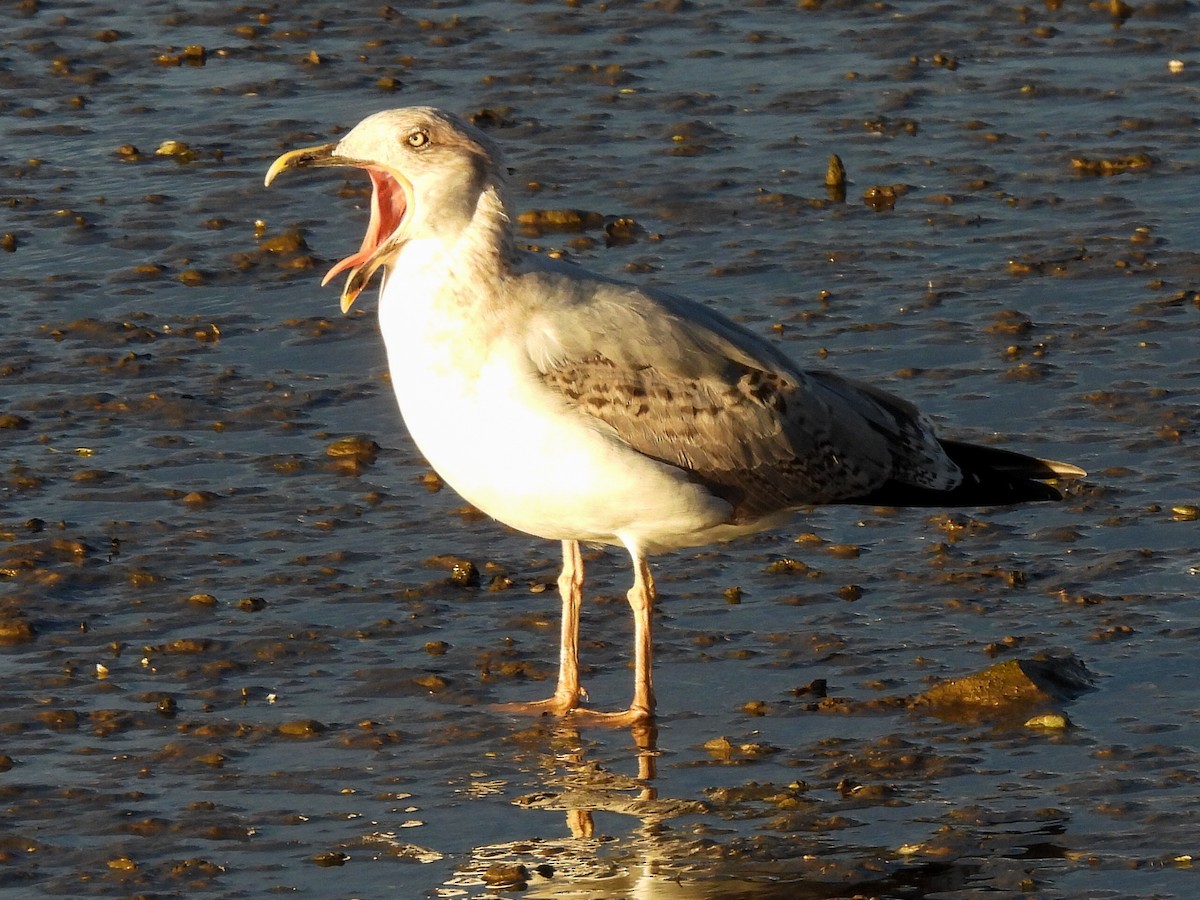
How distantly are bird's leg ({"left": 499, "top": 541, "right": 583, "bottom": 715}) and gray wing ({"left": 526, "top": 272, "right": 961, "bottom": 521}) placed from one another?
59 centimetres

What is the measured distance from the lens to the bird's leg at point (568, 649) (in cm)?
A: 765

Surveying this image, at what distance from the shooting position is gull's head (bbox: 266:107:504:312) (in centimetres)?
749

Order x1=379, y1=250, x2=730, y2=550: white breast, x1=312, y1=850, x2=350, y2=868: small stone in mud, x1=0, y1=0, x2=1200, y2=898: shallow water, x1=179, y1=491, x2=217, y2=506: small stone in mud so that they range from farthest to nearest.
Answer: x1=179, y1=491, x2=217, y2=506: small stone in mud, x1=379, y1=250, x2=730, y2=550: white breast, x1=0, y1=0, x2=1200, y2=898: shallow water, x1=312, y1=850, x2=350, y2=868: small stone in mud

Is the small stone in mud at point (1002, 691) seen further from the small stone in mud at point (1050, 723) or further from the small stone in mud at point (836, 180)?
the small stone in mud at point (836, 180)

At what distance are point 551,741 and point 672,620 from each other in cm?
98

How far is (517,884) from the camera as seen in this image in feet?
21.0

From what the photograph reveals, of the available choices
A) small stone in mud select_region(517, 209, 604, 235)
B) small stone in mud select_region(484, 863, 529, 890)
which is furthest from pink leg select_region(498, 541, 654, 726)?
small stone in mud select_region(517, 209, 604, 235)

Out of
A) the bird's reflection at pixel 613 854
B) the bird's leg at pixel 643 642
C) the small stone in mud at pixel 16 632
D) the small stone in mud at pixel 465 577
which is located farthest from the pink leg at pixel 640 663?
the small stone in mud at pixel 16 632

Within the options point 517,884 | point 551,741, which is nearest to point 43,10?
point 551,741

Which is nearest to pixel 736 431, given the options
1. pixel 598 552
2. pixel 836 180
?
pixel 598 552

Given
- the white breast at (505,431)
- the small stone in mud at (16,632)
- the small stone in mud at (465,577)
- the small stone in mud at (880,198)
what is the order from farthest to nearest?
the small stone in mud at (880,198), the small stone in mud at (465,577), the small stone in mud at (16,632), the white breast at (505,431)

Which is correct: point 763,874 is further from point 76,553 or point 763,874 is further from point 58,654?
point 76,553

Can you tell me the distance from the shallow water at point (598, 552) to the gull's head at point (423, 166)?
1452mm

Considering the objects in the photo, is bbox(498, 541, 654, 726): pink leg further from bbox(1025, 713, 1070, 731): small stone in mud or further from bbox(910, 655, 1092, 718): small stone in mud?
bbox(1025, 713, 1070, 731): small stone in mud
